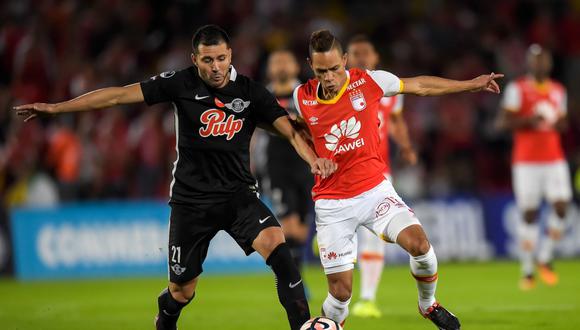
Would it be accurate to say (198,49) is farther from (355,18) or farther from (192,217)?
(355,18)

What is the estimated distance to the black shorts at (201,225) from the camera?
8.19m

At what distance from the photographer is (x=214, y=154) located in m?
8.23

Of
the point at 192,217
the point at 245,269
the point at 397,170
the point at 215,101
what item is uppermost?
the point at 215,101

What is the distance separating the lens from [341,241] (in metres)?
8.20

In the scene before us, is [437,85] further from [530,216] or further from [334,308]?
[530,216]

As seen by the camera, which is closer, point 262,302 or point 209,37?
point 209,37

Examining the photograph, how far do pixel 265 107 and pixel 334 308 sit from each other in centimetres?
169

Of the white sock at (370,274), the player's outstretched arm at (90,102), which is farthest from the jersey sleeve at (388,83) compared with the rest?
the white sock at (370,274)

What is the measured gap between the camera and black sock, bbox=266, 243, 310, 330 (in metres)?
7.79

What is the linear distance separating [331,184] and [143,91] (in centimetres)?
168

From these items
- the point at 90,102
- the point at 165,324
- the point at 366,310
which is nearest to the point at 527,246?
the point at 366,310

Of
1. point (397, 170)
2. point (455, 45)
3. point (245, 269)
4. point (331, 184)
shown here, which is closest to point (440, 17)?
point (455, 45)

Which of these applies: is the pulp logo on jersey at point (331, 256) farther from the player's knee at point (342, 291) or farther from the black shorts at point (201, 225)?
the black shorts at point (201, 225)

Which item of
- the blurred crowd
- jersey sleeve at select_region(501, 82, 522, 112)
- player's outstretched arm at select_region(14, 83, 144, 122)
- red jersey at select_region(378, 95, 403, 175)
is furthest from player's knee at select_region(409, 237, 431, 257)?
the blurred crowd
